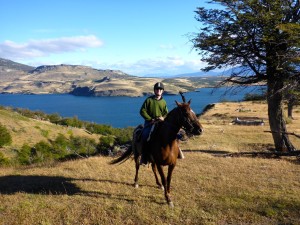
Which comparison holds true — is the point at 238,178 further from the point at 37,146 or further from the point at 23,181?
the point at 37,146

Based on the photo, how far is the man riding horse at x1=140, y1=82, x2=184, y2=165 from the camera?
921 cm

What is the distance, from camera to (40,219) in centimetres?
769

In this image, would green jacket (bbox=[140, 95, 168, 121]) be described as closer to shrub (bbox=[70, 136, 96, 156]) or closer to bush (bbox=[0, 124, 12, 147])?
bush (bbox=[0, 124, 12, 147])

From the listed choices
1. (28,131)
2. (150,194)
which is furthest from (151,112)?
(28,131)

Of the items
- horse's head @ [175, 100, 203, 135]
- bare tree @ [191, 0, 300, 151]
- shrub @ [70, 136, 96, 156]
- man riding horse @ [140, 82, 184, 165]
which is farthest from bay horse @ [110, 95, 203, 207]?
shrub @ [70, 136, 96, 156]

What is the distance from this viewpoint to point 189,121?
7.91 metres

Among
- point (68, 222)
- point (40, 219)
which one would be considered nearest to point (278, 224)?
point (68, 222)

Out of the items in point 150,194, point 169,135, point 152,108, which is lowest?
point 150,194

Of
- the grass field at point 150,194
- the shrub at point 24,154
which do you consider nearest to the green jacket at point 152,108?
the grass field at point 150,194

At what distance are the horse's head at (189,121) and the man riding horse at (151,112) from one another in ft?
3.50

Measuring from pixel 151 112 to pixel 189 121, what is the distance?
1.86 metres

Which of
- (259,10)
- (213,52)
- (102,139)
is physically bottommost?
(102,139)

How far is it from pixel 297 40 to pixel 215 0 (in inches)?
196

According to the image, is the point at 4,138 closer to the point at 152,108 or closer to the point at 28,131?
the point at 28,131
